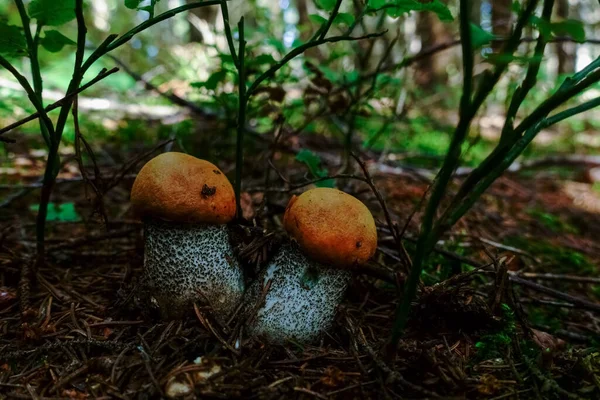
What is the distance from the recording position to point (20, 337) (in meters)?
1.75

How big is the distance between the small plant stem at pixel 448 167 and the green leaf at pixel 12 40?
1.82m

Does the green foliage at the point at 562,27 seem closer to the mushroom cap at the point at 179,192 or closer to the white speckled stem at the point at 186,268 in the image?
the mushroom cap at the point at 179,192

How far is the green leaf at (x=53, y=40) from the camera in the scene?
1952 millimetres

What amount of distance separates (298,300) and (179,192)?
66cm

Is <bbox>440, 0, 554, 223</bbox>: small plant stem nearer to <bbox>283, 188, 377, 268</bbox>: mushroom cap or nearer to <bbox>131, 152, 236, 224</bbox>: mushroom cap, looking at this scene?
<bbox>283, 188, 377, 268</bbox>: mushroom cap

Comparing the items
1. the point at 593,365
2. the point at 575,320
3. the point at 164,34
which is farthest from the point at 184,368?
the point at 164,34

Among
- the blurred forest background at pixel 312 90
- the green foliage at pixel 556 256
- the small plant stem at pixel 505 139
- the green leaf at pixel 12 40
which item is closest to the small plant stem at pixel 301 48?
the blurred forest background at pixel 312 90

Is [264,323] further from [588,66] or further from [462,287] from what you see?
[588,66]

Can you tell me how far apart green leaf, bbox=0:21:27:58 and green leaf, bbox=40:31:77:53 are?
10 cm

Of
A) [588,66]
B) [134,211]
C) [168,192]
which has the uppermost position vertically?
[588,66]

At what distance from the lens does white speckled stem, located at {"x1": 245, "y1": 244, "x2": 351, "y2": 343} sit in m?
1.77

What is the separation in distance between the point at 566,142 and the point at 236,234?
9.64 m

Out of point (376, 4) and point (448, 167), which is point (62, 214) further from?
point (448, 167)

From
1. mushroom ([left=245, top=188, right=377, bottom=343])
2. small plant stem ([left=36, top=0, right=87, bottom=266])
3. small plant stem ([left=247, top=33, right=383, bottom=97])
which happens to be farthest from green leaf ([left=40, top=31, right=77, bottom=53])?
mushroom ([left=245, top=188, right=377, bottom=343])
